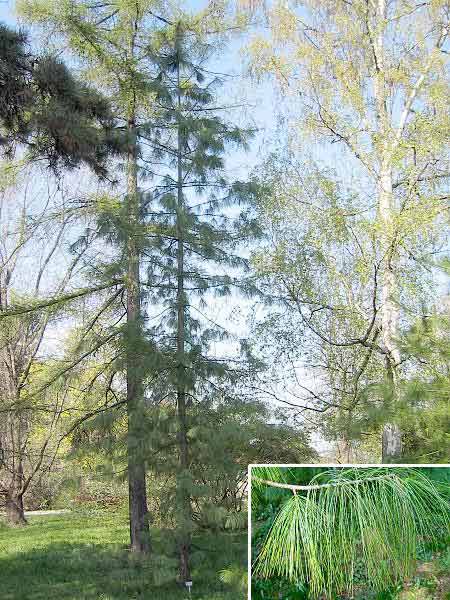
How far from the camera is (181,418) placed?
7.02m

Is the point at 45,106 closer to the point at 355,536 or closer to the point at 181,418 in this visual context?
the point at 181,418

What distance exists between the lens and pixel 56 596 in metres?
6.96

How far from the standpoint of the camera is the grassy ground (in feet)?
22.7

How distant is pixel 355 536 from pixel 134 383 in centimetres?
548

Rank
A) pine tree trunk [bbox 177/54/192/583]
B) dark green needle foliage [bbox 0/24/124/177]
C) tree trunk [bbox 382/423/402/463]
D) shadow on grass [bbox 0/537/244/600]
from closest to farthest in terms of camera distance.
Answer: dark green needle foliage [bbox 0/24/124/177] < pine tree trunk [bbox 177/54/192/583] < shadow on grass [bbox 0/537/244/600] < tree trunk [bbox 382/423/402/463]

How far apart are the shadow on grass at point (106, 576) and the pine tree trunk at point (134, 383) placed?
14.6 inches

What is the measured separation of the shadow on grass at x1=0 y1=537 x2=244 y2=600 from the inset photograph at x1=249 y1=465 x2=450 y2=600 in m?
4.77

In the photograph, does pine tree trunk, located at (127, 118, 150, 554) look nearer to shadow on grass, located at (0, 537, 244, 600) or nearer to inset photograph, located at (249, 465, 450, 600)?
shadow on grass, located at (0, 537, 244, 600)

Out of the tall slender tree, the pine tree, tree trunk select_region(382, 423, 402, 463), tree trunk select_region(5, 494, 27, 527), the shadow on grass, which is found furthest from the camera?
tree trunk select_region(5, 494, 27, 527)

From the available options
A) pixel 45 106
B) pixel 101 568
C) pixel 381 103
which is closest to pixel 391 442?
pixel 101 568

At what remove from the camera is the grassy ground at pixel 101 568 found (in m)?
6.92

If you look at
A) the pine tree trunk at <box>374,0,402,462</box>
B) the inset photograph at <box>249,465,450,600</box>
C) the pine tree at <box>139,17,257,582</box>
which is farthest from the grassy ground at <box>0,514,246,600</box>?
the inset photograph at <box>249,465,450,600</box>

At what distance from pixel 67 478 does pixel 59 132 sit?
13.8 ft

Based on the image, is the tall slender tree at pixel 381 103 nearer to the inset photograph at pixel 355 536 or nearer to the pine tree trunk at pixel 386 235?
the pine tree trunk at pixel 386 235
